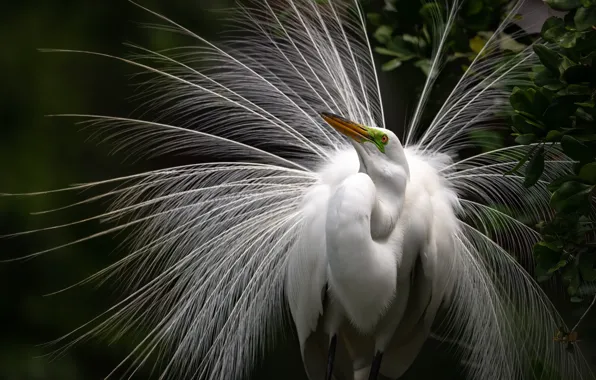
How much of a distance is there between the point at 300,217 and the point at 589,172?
859mm

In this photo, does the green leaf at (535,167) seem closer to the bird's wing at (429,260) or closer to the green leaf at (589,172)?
the green leaf at (589,172)

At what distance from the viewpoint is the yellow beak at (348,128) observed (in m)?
1.97

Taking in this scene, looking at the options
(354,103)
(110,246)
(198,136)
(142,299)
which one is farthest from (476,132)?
(110,246)

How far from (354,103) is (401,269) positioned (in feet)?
1.63

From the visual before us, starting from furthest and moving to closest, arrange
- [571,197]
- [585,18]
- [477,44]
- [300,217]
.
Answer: [477,44]
[300,217]
[571,197]
[585,18]

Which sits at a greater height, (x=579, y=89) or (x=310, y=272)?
(x=579, y=89)

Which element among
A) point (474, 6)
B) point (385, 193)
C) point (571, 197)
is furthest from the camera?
point (474, 6)

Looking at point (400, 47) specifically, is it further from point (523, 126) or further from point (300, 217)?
point (523, 126)

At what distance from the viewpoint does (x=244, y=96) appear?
2.38 metres

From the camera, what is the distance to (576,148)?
1594mm

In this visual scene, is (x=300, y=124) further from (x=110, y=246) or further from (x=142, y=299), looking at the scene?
(x=110, y=246)

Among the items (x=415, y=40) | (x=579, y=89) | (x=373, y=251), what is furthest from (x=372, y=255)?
(x=415, y=40)

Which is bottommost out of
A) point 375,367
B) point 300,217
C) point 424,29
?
point 375,367

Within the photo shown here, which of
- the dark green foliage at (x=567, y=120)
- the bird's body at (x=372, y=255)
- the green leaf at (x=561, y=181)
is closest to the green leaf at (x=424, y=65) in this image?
the bird's body at (x=372, y=255)
